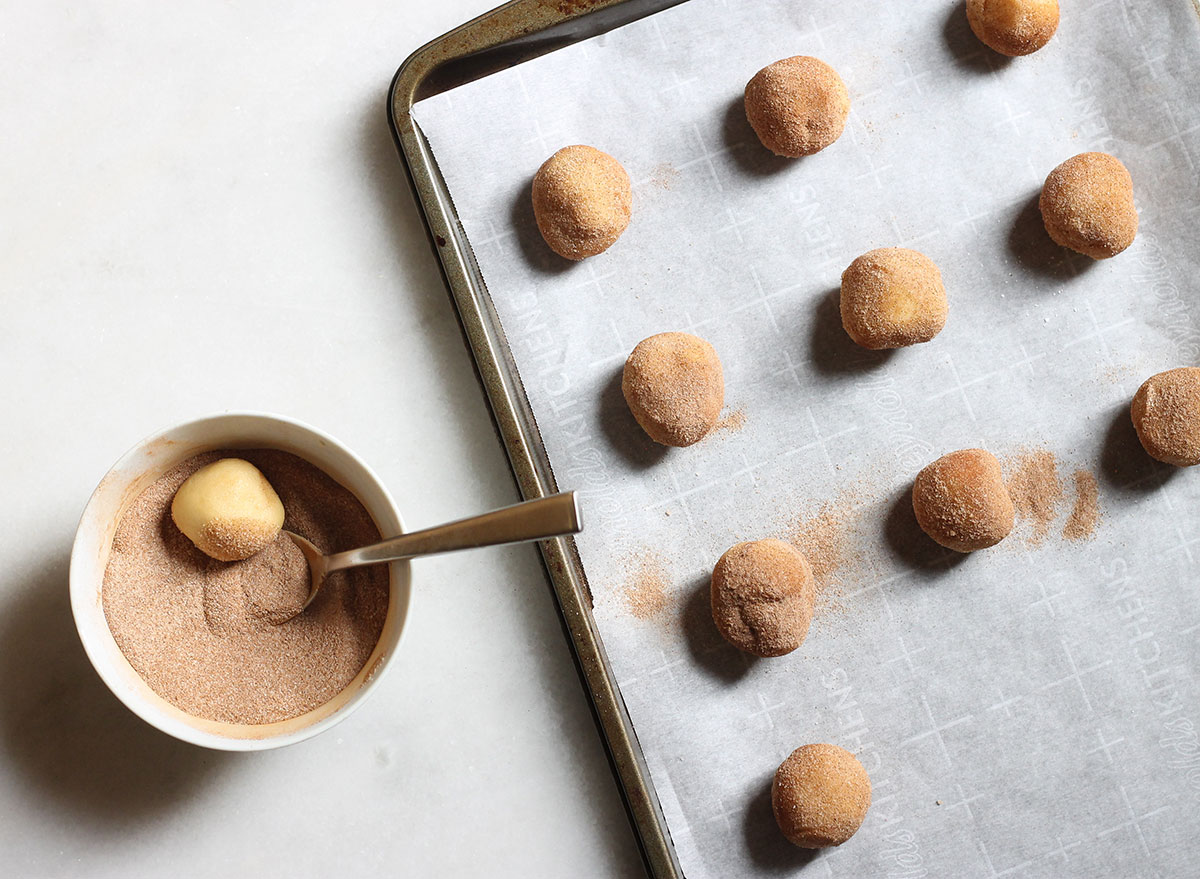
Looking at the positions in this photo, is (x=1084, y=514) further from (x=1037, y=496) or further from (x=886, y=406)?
(x=886, y=406)

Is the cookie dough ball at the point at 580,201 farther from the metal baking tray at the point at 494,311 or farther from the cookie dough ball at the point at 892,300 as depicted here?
the cookie dough ball at the point at 892,300

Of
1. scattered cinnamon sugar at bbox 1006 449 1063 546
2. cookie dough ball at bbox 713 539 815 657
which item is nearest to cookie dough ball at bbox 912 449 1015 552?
scattered cinnamon sugar at bbox 1006 449 1063 546

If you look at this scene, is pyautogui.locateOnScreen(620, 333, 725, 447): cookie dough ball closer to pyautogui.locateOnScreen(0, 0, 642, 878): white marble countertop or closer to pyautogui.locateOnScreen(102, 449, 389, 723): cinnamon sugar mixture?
pyautogui.locateOnScreen(0, 0, 642, 878): white marble countertop

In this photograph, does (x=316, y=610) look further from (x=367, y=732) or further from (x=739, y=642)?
(x=739, y=642)

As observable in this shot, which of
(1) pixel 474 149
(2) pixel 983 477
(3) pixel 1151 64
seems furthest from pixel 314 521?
(3) pixel 1151 64

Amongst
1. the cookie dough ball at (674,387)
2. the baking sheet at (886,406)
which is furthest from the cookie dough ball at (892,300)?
the cookie dough ball at (674,387)

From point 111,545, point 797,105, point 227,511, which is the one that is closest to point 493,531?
point 227,511
